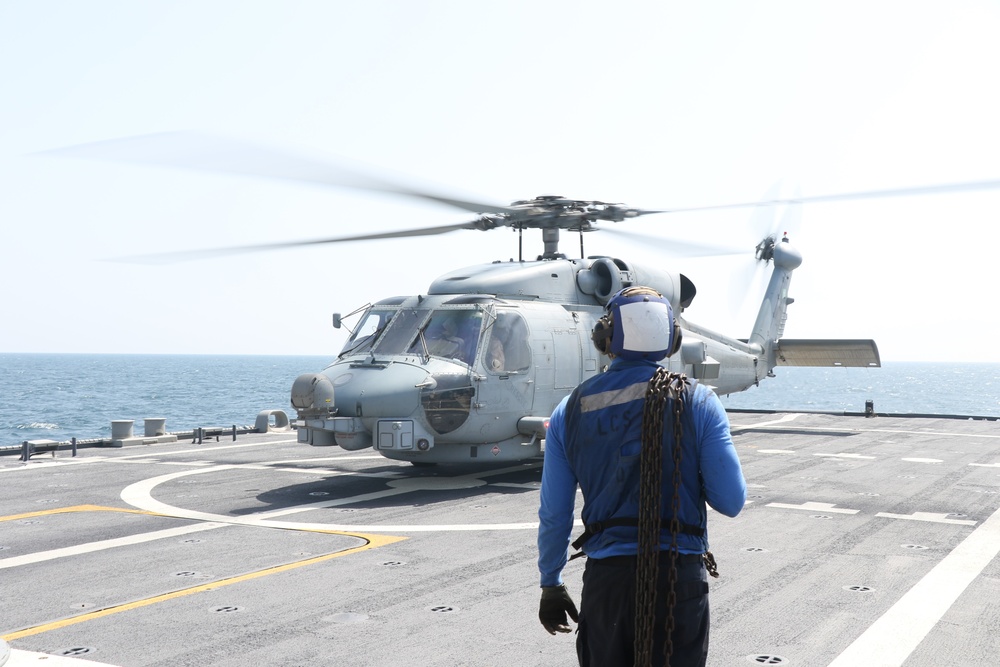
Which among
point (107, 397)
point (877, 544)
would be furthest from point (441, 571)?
point (107, 397)

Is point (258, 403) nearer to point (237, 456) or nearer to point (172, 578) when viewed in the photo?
point (237, 456)

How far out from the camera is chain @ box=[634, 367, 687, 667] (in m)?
3.18

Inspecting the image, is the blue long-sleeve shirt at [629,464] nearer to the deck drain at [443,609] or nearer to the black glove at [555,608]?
the black glove at [555,608]

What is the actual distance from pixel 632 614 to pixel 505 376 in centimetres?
1015

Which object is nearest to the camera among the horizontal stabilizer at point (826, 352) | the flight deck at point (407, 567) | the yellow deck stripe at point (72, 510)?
the flight deck at point (407, 567)

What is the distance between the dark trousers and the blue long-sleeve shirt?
7cm

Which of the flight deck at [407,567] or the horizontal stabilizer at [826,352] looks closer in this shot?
the flight deck at [407,567]

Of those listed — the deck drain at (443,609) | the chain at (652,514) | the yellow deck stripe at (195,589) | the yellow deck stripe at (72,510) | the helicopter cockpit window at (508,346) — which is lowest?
the deck drain at (443,609)

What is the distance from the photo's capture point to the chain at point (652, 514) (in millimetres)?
3182

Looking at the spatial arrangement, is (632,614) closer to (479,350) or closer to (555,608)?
(555,608)

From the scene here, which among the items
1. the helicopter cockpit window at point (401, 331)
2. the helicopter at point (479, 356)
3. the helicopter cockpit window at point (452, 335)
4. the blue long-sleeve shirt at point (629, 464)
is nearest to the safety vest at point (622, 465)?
the blue long-sleeve shirt at point (629, 464)

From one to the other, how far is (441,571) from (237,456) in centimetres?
986

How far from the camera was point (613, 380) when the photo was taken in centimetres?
352

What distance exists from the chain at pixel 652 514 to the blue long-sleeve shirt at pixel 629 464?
5cm
